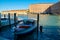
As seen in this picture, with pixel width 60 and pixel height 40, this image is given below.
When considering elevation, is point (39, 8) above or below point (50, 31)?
above

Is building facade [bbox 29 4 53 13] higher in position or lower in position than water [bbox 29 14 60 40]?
higher

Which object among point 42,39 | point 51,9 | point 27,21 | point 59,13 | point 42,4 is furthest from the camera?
point 42,4

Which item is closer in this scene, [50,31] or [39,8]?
[50,31]

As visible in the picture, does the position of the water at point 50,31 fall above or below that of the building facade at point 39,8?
below

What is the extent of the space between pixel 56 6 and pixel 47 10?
521 centimetres

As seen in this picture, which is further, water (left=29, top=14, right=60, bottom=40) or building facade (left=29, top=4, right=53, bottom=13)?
building facade (left=29, top=4, right=53, bottom=13)

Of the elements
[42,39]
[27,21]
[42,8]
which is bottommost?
[42,39]

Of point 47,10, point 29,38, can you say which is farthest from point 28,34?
point 47,10

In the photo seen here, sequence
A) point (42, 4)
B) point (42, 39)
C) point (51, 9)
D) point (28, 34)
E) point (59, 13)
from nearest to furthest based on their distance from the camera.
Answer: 1. point (42, 39)
2. point (28, 34)
3. point (59, 13)
4. point (51, 9)
5. point (42, 4)

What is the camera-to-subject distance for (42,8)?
7425 centimetres

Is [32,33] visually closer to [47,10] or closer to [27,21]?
[27,21]

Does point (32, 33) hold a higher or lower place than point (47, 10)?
lower

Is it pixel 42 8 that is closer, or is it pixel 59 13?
pixel 59 13

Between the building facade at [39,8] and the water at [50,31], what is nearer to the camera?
the water at [50,31]
